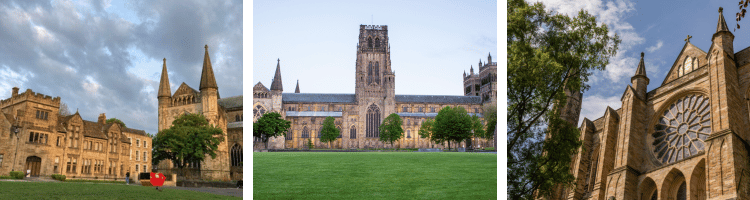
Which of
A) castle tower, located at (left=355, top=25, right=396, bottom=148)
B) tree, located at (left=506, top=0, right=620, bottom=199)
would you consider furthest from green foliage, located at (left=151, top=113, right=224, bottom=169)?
castle tower, located at (left=355, top=25, right=396, bottom=148)

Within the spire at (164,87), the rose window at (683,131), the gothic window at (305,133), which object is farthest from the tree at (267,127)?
the gothic window at (305,133)

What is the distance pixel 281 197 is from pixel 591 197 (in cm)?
694

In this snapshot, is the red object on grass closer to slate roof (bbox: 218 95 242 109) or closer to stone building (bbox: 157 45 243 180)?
stone building (bbox: 157 45 243 180)

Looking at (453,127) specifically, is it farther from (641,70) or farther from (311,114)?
(311,114)

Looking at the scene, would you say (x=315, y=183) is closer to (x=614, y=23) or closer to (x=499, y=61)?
(x=499, y=61)

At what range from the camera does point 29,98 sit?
6.35 meters

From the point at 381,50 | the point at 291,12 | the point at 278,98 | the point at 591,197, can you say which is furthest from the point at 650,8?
the point at 278,98

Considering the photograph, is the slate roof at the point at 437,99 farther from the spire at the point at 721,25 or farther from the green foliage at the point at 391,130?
the spire at the point at 721,25

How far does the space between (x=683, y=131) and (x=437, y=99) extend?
35.5 meters

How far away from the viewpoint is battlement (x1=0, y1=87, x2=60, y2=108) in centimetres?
618

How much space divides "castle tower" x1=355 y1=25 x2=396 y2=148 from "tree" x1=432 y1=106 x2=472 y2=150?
6373 mm

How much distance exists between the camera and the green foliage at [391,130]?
30719 mm

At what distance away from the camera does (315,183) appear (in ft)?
25.1

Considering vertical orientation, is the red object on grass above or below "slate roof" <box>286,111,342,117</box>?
below
